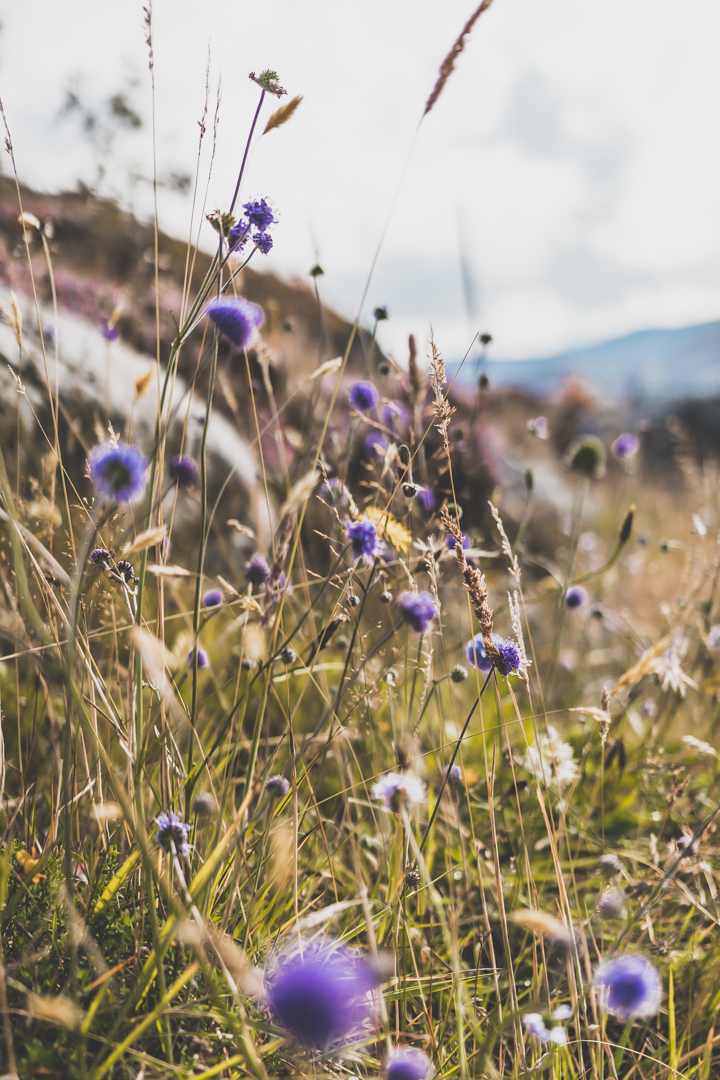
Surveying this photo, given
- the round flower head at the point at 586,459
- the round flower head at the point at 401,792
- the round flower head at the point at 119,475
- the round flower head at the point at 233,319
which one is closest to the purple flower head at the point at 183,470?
the round flower head at the point at 233,319

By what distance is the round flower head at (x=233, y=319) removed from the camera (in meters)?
0.96

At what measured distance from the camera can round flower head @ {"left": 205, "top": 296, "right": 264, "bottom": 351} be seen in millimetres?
955

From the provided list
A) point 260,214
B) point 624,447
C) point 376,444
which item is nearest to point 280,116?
point 260,214

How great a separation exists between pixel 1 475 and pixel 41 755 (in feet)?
2.57

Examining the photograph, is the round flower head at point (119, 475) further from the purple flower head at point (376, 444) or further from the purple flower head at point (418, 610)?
the purple flower head at point (376, 444)

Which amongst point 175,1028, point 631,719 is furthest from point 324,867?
point 631,719

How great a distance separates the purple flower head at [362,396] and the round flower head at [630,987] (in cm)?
113

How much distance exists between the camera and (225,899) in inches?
38.0

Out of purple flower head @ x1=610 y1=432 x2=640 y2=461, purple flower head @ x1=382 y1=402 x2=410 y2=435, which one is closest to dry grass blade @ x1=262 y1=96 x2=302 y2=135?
purple flower head @ x1=382 y1=402 x2=410 y2=435

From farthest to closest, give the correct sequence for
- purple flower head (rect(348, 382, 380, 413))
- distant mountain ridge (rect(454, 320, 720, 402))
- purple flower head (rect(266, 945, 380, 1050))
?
distant mountain ridge (rect(454, 320, 720, 402)) → purple flower head (rect(348, 382, 380, 413)) → purple flower head (rect(266, 945, 380, 1050))

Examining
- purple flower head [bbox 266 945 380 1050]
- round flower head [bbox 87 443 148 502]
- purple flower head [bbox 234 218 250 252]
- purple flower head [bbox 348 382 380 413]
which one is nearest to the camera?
purple flower head [bbox 266 945 380 1050]

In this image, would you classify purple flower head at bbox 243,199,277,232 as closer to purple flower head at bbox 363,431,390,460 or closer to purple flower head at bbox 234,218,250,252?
purple flower head at bbox 234,218,250,252

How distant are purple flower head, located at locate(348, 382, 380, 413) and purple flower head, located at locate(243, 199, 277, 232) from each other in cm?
56

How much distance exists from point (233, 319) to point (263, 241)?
12 cm
